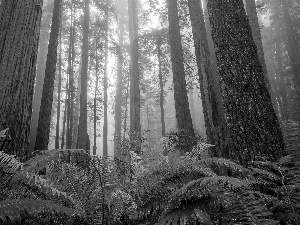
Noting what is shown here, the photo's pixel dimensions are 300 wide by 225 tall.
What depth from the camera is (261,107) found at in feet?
11.0

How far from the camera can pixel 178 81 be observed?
9.72m

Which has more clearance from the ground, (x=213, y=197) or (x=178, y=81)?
(x=178, y=81)

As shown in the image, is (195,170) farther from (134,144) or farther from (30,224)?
(134,144)

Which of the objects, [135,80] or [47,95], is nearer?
[47,95]

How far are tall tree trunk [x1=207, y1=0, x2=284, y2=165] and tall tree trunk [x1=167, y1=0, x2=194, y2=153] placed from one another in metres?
5.44

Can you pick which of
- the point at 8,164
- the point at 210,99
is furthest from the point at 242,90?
the point at 210,99

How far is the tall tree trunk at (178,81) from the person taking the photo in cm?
932

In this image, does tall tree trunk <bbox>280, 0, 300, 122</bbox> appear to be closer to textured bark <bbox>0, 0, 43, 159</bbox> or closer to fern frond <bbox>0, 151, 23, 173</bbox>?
textured bark <bbox>0, 0, 43, 159</bbox>

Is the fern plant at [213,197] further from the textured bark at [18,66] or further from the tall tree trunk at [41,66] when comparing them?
the tall tree trunk at [41,66]

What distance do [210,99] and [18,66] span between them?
221 inches

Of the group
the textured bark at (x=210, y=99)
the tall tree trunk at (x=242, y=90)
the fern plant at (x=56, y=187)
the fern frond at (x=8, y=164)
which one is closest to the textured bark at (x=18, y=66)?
the fern plant at (x=56, y=187)

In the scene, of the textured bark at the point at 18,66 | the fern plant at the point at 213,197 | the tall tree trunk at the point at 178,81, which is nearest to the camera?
the fern plant at the point at 213,197

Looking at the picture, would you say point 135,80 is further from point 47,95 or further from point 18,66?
point 18,66

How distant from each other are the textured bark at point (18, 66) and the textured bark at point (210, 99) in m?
5.06
